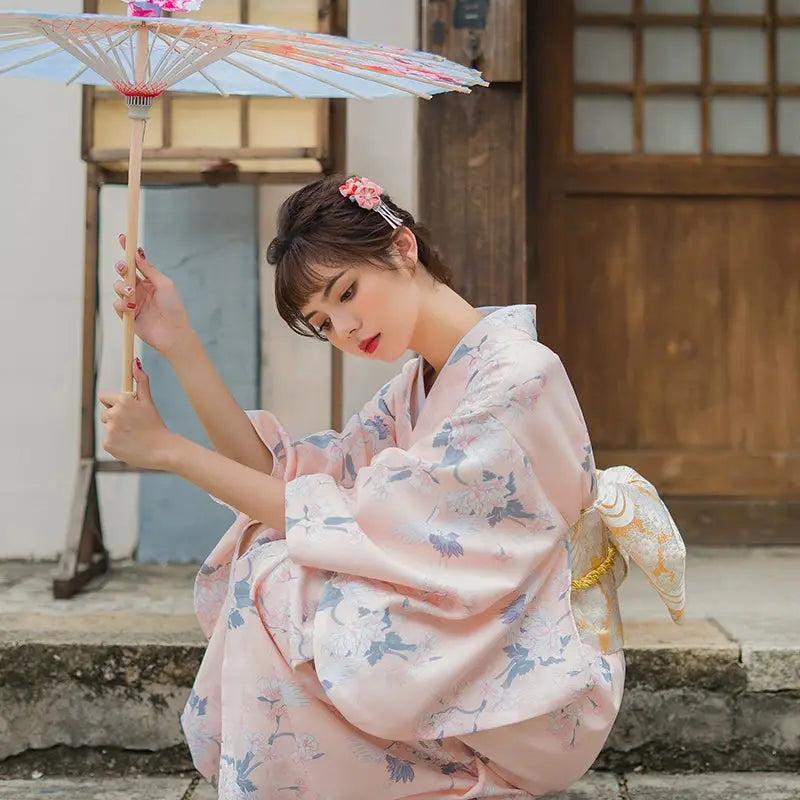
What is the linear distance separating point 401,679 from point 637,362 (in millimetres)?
2358

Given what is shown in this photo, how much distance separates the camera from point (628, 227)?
12.5ft

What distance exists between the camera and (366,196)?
1945 mm

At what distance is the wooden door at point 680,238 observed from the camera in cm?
378

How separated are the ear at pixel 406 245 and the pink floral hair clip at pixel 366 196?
0.05ft

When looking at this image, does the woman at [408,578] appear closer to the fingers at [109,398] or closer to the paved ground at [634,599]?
the fingers at [109,398]

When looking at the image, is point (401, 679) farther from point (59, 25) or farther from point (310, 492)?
point (59, 25)

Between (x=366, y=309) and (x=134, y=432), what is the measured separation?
47cm

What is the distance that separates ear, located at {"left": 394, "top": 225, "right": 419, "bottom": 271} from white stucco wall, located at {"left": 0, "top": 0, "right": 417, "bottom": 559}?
156cm

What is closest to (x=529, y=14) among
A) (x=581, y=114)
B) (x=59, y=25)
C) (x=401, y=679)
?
(x=581, y=114)

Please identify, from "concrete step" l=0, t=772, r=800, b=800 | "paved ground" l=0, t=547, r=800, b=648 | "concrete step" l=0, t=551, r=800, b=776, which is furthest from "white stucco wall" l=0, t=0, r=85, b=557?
"concrete step" l=0, t=772, r=800, b=800

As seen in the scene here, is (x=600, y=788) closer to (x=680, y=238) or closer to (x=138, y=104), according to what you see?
(x=138, y=104)

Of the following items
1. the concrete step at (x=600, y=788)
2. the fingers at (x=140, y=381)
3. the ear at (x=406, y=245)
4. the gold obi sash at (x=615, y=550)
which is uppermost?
the ear at (x=406, y=245)

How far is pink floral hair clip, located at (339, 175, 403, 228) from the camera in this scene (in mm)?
1946

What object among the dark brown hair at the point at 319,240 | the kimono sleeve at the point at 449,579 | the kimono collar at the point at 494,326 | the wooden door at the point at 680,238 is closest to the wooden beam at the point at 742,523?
the wooden door at the point at 680,238
